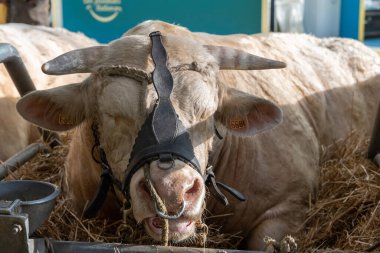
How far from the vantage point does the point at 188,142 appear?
2.80 m

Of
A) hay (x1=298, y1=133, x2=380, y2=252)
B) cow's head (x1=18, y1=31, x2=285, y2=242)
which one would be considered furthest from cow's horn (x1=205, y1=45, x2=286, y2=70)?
hay (x1=298, y1=133, x2=380, y2=252)

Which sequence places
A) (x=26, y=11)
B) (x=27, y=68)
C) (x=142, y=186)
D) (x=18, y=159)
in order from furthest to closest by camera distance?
1. (x=26, y=11)
2. (x=27, y=68)
3. (x=18, y=159)
4. (x=142, y=186)

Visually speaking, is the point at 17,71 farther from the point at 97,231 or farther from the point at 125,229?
the point at 125,229

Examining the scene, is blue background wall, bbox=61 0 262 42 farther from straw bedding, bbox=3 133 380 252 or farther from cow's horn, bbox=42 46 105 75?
cow's horn, bbox=42 46 105 75

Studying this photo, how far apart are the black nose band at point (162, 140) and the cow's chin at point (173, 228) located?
21cm

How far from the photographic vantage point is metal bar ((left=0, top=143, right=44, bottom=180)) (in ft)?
11.8

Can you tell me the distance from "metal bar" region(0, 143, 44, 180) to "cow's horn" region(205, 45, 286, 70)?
4.07 ft

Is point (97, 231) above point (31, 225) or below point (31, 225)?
below

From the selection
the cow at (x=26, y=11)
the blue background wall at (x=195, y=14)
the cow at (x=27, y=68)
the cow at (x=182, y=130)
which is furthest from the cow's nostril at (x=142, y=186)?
the blue background wall at (x=195, y=14)

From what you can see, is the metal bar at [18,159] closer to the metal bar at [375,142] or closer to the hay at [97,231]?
the hay at [97,231]

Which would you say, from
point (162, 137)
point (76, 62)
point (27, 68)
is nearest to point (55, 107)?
point (76, 62)

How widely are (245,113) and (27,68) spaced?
2.24 meters

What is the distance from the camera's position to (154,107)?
2838 millimetres

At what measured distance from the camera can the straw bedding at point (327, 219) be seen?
131 inches
